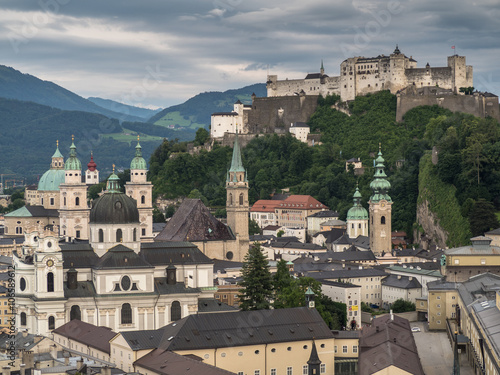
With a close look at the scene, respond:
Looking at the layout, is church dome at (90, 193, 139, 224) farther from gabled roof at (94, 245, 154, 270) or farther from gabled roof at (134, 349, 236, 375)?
gabled roof at (134, 349, 236, 375)

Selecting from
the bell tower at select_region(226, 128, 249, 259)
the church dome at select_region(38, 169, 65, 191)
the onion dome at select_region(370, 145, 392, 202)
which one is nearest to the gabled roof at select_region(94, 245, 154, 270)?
the bell tower at select_region(226, 128, 249, 259)

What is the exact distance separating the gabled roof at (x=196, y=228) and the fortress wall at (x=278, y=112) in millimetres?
56314

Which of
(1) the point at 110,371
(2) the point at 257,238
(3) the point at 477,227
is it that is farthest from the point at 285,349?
(2) the point at 257,238

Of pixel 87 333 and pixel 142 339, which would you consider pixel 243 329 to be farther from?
pixel 87 333

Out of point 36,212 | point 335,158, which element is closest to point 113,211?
point 36,212

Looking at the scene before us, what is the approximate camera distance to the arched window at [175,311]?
70375 millimetres

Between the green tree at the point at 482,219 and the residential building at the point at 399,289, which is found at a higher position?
the green tree at the point at 482,219

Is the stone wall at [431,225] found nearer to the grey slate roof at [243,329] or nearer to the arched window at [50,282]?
the grey slate roof at [243,329]

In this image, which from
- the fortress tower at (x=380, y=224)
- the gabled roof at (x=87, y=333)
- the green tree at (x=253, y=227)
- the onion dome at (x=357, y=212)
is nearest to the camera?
the gabled roof at (x=87, y=333)

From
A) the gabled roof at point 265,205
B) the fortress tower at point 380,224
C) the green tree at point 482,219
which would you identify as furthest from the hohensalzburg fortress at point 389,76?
the green tree at point 482,219

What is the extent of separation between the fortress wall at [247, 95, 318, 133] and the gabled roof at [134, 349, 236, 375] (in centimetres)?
9685

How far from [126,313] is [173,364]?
17049 millimetres

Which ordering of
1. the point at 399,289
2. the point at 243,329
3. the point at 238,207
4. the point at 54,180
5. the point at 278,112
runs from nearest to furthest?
1. the point at 243,329
2. the point at 399,289
3. the point at 238,207
4. the point at 54,180
5. the point at 278,112

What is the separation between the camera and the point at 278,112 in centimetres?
15150
